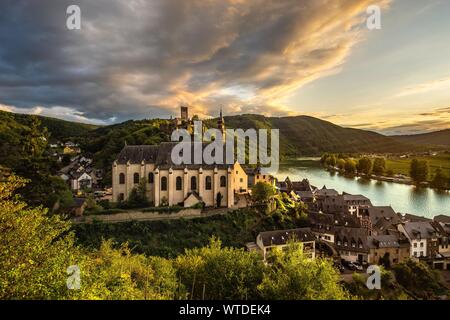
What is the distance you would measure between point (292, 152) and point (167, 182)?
151 metres

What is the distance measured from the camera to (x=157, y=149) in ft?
115

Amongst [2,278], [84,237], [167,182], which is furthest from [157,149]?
[2,278]

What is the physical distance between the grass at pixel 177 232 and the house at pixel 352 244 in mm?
6876

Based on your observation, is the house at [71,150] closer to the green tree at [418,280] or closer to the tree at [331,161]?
the green tree at [418,280]

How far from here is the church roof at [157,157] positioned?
3300cm

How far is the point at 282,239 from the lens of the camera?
28.8 m

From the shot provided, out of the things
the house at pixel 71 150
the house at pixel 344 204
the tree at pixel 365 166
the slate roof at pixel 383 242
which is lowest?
the slate roof at pixel 383 242

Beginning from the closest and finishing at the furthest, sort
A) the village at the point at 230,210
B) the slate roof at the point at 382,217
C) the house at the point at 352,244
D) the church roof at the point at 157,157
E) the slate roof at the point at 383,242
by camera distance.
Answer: the village at the point at 230,210
the house at the point at 352,244
the slate roof at the point at 383,242
the church roof at the point at 157,157
the slate roof at the point at 382,217

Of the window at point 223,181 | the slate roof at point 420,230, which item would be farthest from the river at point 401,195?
the window at point 223,181

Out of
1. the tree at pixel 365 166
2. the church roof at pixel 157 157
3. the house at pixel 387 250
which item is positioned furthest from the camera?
the tree at pixel 365 166

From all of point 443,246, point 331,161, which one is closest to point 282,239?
point 443,246

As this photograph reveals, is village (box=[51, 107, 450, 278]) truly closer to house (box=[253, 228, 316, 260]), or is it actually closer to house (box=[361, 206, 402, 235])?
house (box=[253, 228, 316, 260])
